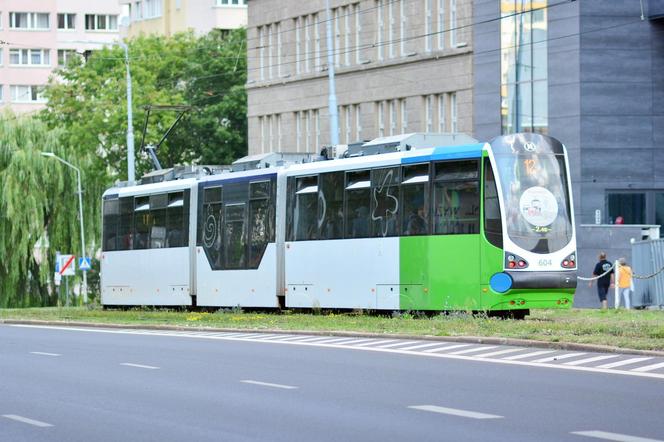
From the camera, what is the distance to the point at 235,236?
4016cm

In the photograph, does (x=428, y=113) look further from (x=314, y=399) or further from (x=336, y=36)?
(x=314, y=399)

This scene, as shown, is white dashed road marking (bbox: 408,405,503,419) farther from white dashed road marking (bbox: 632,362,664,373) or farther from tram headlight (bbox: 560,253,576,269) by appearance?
tram headlight (bbox: 560,253,576,269)

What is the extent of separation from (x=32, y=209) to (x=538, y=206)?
131 feet

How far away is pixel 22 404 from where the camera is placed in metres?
16.7

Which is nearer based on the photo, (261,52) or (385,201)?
(385,201)

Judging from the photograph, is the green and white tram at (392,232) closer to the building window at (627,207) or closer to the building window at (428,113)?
the building window at (627,207)

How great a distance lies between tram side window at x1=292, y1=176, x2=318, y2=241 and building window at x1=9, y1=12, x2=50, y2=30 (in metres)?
91.4

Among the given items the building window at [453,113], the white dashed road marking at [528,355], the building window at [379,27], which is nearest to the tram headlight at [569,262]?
the white dashed road marking at [528,355]

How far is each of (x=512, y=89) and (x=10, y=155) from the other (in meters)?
22.6

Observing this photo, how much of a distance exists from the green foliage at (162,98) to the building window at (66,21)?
38972 millimetres

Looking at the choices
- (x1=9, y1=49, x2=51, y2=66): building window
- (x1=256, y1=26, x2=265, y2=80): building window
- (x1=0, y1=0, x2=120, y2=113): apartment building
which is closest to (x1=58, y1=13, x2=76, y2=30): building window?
(x1=0, y1=0, x2=120, y2=113): apartment building

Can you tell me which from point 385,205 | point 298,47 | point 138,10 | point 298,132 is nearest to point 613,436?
point 385,205

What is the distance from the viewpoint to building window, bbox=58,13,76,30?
127 metres

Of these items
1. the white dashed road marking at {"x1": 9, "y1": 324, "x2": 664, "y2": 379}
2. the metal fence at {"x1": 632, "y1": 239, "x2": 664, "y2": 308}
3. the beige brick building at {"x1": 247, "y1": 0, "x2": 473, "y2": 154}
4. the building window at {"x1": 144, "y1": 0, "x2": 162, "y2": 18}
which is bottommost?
the white dashed road marking at {"x1": 9, "y1": 324, "x2": 664, "y2": 379}
